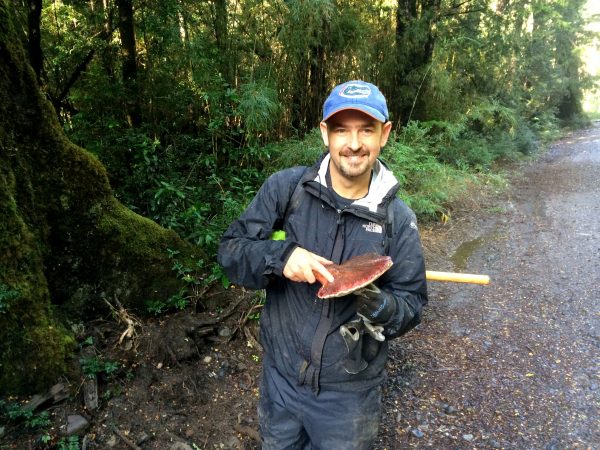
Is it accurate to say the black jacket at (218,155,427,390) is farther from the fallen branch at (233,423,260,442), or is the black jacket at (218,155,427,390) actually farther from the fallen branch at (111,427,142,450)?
the fallen branch at (111,427,142,450)

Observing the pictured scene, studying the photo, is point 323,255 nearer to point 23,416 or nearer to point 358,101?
point 358,101

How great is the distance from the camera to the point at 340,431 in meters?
2.13

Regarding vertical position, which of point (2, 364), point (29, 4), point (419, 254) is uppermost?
point (29, 4)

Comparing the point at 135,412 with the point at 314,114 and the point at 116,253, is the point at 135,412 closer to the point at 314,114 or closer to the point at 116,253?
the point at 116,253

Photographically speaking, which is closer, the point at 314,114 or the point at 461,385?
the point at 461,385

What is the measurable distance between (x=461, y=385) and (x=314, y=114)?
558 centimetres

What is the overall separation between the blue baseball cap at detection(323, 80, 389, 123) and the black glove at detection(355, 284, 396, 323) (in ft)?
2.75

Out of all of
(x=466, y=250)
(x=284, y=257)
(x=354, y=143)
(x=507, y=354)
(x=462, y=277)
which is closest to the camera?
Answer: (x=284, y=257)

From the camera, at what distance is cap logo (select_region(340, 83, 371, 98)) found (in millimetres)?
2068

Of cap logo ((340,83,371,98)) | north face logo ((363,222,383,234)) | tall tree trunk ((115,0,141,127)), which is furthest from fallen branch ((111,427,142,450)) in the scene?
tall tree trunk ((115,0,141,127))

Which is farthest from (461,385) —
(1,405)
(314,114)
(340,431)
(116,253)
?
(314,114)

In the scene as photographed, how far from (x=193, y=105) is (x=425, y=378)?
4863 millimetres

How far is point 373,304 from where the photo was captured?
1807 mm

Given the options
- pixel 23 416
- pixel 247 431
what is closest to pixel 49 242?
pixel 23 416
